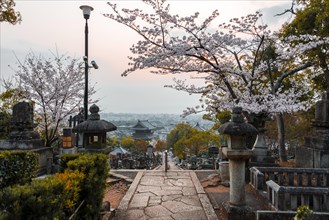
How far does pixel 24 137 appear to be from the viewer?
10.7 m

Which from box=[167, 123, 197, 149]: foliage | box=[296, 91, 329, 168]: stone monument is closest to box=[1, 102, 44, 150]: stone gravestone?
box=[296, 91, 329, 168]: stone monument

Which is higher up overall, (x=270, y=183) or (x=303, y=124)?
(x=303, y=124)

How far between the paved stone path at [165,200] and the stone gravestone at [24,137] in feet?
14.0

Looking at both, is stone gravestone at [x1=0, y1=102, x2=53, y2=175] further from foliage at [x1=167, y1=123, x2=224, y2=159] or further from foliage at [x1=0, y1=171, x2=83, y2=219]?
foliage at [x1=167, y1=123, x2=224, y2=159]

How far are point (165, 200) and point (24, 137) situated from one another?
683cm

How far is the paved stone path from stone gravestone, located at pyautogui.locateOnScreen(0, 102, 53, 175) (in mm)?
4264

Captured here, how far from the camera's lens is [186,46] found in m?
9.81

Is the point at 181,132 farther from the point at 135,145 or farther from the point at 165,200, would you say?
the point at 165,200

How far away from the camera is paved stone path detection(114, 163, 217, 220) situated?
6.55 meters

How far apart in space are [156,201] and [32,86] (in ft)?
41.5

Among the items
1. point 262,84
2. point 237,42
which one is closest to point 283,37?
point 262,84

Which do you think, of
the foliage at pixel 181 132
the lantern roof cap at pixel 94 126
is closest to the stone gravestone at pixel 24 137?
the lantern roof cap at pixel 94 126

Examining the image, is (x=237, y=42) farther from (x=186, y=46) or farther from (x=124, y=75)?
(x=124, y=75)

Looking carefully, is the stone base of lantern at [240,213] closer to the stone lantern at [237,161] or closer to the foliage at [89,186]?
the stone lantern at [237,161]
